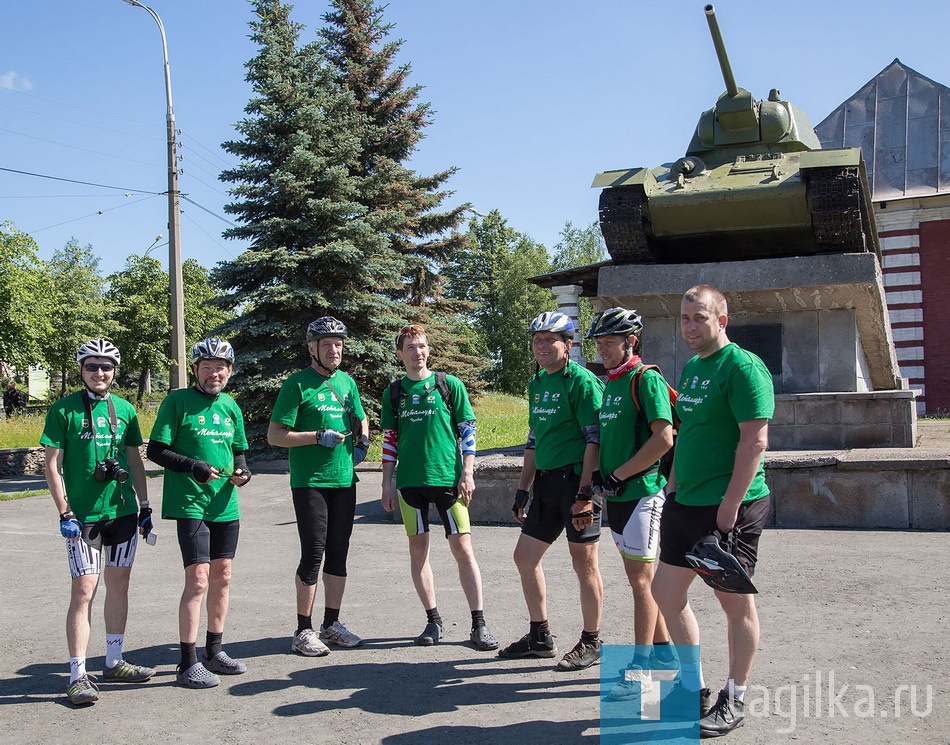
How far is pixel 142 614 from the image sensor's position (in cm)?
644

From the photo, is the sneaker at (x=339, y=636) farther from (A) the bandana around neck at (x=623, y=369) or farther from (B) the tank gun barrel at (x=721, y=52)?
(B) the tank gun barrel at (x=721, y=52)

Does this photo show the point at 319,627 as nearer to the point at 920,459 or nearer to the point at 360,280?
the point at 920,459

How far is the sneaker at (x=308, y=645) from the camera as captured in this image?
535 cm

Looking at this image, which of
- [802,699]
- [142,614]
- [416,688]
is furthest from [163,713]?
[802,699]

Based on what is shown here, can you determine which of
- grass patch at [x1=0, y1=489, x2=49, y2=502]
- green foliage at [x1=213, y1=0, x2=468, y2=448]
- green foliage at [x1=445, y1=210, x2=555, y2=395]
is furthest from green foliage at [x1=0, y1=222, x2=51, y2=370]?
green foliage at [x1=445, y1=210, x2=555, y2=395]

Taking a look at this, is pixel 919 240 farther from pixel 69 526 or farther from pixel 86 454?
pixel 69 526

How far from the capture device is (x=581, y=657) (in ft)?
16.0

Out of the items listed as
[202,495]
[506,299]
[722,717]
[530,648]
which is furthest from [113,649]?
[506,299]

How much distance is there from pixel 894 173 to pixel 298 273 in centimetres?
1745

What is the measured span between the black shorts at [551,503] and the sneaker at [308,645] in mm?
1384

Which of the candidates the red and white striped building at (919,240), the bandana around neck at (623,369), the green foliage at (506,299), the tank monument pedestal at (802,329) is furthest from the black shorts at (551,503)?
the green foliage at (506,299)

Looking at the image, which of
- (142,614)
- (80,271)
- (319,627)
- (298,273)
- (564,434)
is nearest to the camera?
(564,434)

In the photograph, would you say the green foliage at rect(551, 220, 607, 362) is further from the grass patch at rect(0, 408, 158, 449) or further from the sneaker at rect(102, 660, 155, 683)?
the sneaker at rect(102, 660, 155, 683)

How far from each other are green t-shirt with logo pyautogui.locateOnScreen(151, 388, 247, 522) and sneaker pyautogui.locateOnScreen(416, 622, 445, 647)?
1.32m
